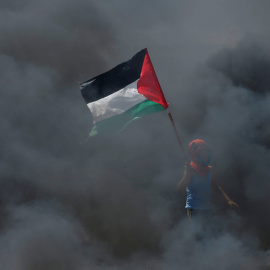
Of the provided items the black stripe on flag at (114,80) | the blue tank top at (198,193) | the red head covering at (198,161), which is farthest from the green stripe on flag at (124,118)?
the blue tank top at (198,193)

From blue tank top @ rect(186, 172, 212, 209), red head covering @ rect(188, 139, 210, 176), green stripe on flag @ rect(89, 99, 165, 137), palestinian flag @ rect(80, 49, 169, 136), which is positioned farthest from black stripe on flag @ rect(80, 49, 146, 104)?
blue tank top @ rect(186, 172, 212, 209)

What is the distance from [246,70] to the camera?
232 inches

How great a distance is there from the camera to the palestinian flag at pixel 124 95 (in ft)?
13.3

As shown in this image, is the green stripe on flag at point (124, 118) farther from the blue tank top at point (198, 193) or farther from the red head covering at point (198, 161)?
the blue tank top at point (198, 193)

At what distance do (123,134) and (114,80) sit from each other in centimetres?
140

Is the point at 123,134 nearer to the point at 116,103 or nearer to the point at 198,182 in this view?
the point at 116,103

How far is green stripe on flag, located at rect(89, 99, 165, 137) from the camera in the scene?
4027mm

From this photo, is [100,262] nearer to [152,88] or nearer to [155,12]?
[152,88]

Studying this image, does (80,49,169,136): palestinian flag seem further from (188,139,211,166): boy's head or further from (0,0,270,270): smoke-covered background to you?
(0,0,270,270): smoke-covered background

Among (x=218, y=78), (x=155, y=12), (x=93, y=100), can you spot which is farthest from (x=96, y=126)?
(x=155, y=12)

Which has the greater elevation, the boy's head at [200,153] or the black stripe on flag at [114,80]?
the black stripe on flag at [114,80]

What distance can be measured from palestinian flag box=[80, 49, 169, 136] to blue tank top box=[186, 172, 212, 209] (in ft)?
2.62

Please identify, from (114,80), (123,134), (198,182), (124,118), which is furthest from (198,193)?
(123,134)

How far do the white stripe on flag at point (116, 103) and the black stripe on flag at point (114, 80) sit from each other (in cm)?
5
